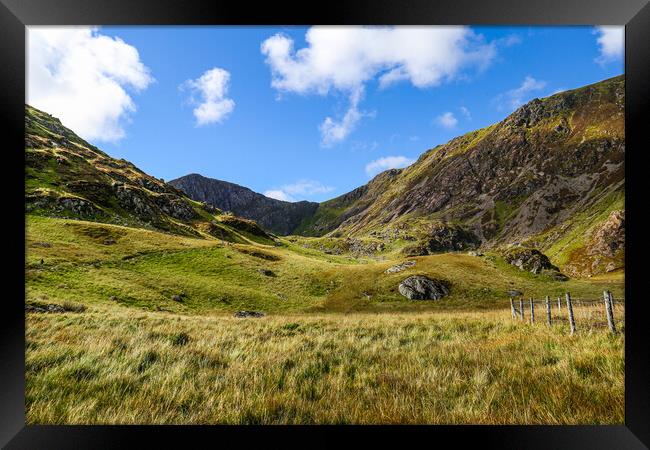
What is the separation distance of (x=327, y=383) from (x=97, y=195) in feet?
319

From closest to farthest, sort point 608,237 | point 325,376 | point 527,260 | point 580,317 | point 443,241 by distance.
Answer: point 325,376 < point 580,317 < point 527,260 < point 608,237 < point 443,241

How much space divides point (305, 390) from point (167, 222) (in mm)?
96695

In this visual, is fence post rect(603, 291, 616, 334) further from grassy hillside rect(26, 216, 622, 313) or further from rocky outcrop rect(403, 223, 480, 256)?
rocky outcrop rect(403, 223, 480, 256)

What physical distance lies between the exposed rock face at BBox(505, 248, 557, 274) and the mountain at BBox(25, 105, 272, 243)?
79.0 metres

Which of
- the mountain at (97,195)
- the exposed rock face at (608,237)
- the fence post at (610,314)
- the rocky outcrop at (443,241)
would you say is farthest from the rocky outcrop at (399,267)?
the rocky outcrop at (443,241)

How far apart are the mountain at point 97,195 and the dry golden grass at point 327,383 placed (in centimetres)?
7197

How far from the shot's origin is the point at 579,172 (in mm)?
186875

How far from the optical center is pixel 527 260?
168 feet

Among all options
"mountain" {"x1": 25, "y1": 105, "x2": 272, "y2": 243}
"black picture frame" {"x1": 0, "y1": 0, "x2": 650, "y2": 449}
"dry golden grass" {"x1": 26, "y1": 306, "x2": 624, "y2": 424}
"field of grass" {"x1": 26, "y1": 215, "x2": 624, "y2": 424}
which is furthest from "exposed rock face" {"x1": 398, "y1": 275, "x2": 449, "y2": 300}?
"mountain" {"x1": 25, "y1": 105, "x2": 272, "y2": 243}

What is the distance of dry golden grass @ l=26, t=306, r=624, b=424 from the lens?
12.8 ft
